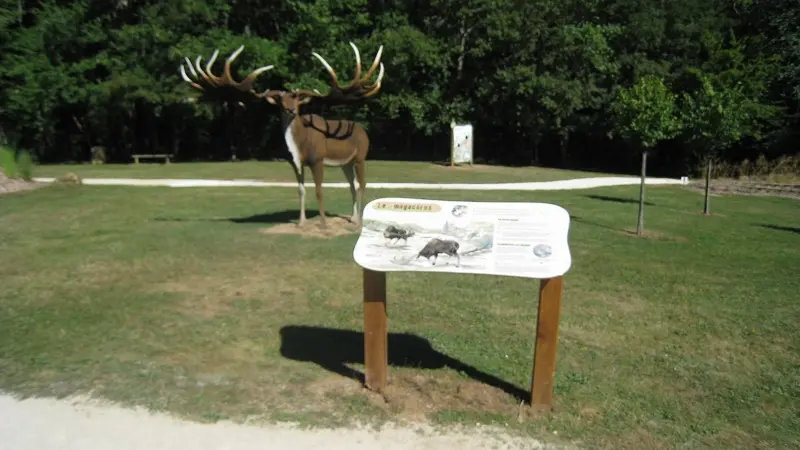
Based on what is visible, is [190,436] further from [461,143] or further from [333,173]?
[461,143]

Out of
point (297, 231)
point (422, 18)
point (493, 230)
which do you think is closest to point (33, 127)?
point (422, 18)

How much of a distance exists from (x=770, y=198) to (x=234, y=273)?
20.0m

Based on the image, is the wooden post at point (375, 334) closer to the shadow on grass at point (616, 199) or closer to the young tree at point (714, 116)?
the young tree at point (714, 116)

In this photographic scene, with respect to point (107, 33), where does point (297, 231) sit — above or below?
below

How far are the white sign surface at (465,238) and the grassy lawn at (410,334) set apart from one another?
1.14 m

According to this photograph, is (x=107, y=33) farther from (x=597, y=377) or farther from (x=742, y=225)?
(x=597, y=377)

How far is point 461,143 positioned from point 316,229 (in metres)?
21.8

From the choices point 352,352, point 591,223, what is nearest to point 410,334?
point 352,352

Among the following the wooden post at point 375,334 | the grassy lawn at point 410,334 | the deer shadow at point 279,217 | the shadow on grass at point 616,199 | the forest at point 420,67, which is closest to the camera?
the grassy lawn at point 410,334

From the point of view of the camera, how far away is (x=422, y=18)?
41312 mm

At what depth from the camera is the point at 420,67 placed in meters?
39.8

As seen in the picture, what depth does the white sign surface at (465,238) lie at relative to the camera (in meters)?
4.88

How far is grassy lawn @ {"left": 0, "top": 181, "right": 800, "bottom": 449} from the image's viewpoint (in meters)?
5.11

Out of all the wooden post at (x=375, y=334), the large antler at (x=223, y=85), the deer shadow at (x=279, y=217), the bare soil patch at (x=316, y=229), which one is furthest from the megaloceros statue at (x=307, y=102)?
the wooden post at (x=375, y=334)
